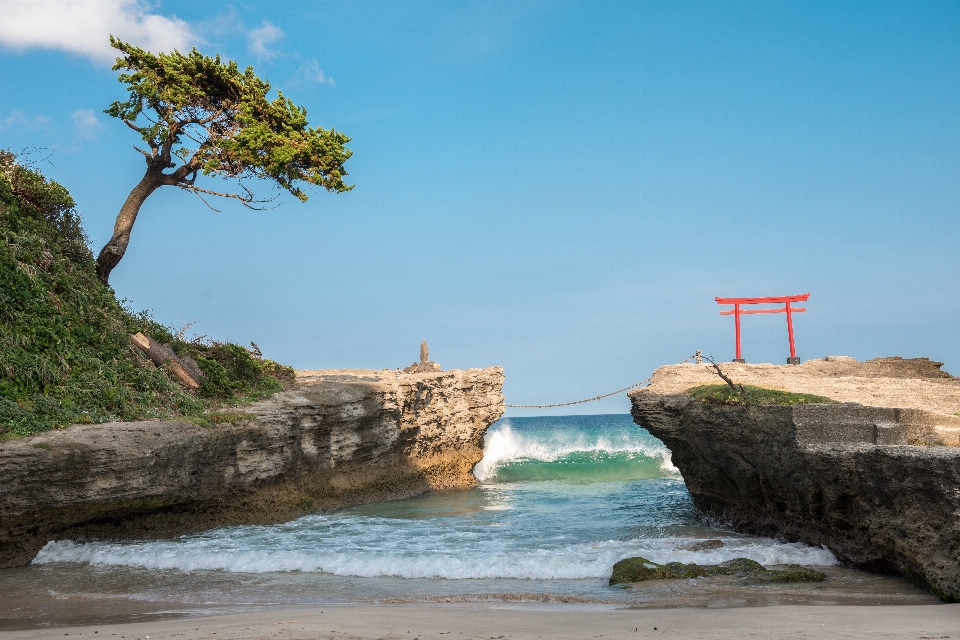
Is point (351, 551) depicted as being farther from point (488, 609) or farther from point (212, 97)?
point (212, 97)

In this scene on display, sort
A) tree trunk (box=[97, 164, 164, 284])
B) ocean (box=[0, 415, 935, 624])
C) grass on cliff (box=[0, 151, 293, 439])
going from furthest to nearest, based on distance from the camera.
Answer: tree trunk (box=[97, 164, 164, 284]), grass on cliff (box=[0, 151, 293, 439]), ocean (box=[0, 415, 935, 624])

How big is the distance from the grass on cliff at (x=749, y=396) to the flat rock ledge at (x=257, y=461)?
8783mm

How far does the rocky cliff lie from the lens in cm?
870

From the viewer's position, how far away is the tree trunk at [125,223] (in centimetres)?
1827

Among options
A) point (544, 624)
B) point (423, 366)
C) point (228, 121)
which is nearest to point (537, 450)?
point (423, 366)

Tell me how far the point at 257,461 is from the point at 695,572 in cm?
933

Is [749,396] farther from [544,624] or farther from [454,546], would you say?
[544,624]

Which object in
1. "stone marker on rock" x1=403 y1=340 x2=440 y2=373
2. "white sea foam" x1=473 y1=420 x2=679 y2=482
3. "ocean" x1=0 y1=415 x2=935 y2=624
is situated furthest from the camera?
"white sea foam" x1=473 y1=420 x2=679 y2=482

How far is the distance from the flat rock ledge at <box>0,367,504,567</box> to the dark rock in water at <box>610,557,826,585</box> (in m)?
7.87

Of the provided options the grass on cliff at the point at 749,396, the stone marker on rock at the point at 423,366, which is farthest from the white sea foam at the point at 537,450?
the grass on cliff at the point at 749,396

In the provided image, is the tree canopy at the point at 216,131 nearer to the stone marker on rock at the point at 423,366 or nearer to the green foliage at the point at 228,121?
the green foliage at the point at 228,121

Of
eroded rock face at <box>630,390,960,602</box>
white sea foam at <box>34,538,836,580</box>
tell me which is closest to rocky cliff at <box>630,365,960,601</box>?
eroded rock face at <box>630,390,960,602</box>

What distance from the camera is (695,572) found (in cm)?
982

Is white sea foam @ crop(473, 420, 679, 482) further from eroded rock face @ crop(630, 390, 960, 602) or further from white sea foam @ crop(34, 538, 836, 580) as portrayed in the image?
white sea foam @ crop(34, 538, 836, 580)
